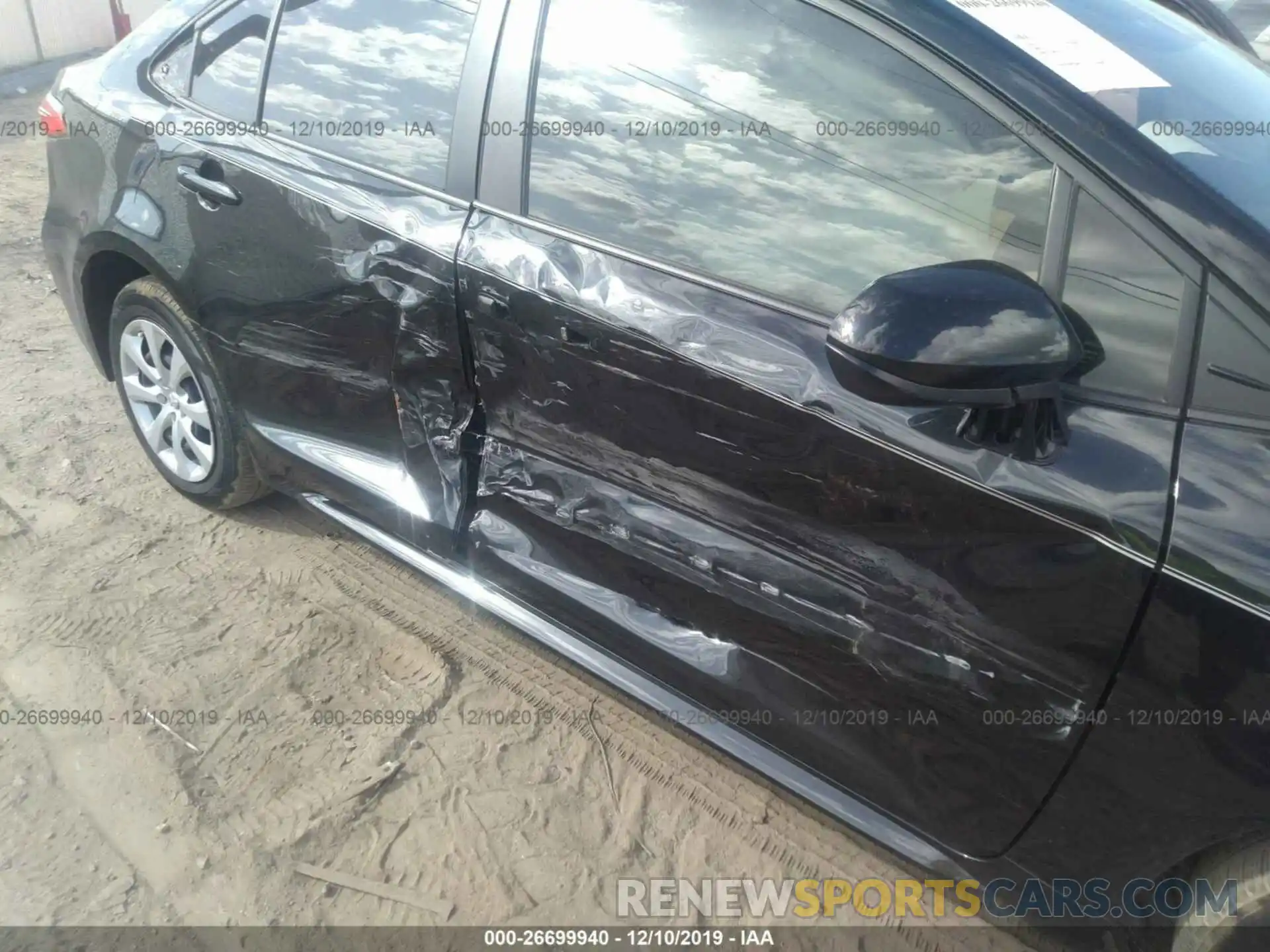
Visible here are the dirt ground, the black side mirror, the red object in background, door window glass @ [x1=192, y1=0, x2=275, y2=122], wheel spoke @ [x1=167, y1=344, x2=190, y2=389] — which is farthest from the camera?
the red object in background

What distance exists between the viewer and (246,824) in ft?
6.89

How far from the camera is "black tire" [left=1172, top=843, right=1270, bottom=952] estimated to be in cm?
139

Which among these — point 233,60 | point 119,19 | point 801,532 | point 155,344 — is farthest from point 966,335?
point 119,19

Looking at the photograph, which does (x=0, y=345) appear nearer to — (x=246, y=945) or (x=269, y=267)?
(x=269, y=267)

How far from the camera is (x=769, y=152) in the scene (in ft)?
5.54

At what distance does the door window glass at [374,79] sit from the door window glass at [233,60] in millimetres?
71

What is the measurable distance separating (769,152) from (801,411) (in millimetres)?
488

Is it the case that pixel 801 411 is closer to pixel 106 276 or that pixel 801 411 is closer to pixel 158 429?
pixel 158 429

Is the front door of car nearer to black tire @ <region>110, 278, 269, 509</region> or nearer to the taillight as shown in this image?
black tire @ <region>110, 278, 269, 509</region>

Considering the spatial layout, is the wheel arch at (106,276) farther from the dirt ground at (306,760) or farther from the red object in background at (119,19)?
the red object in background at (119,19)

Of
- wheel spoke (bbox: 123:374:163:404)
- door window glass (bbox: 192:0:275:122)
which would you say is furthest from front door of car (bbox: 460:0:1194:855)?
wheel spoke (bbox: 123:374:163:404)

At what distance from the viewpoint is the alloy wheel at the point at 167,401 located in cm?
280

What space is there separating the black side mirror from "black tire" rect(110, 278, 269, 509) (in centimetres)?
202

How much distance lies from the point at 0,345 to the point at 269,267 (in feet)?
7.83
